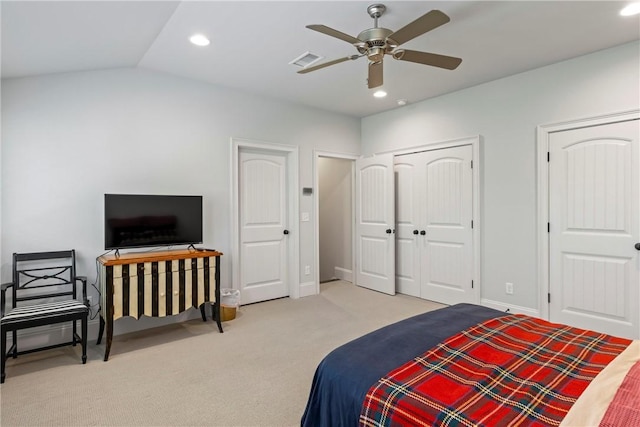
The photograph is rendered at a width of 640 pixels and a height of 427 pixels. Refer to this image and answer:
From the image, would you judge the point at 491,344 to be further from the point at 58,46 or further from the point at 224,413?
the point at 58,46

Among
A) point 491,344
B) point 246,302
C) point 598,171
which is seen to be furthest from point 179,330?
point 598,171

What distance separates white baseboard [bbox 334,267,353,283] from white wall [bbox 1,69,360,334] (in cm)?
230

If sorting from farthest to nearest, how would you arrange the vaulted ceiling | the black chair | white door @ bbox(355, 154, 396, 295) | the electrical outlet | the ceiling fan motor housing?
white door @ bbox(355, 154, 396, 295), the electrical outlet, the black chair, the vaulted ceiling, the ceiling fan motor housing

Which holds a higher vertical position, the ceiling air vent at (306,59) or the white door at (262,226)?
the ceiling air vent at (306,59)

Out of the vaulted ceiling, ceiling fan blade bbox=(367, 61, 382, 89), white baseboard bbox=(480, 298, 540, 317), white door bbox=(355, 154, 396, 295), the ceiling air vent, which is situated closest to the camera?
the vaulted ceiling

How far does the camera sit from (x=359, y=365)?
145 cm

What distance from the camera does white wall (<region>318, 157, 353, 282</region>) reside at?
5.65 m

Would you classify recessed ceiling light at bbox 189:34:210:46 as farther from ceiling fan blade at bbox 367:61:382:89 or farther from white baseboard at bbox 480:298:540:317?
white baseboard at bbox 480:298:540:317

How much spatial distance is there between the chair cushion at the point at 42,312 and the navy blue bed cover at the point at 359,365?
85.5 inches

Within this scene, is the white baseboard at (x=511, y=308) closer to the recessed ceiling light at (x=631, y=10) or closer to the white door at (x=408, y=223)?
the white door at (x=408, y=223)

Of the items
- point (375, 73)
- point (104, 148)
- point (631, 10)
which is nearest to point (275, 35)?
point (375, 73)

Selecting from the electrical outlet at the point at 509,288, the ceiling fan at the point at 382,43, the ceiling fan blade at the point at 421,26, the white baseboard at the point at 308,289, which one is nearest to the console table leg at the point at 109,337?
the white baseboard at the point at 308,289

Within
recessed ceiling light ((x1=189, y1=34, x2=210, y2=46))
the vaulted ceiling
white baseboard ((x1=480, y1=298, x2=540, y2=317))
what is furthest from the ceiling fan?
white baseboard ((x1=480, y1=298, x2=540, y2=317))

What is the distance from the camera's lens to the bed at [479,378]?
109 cm
